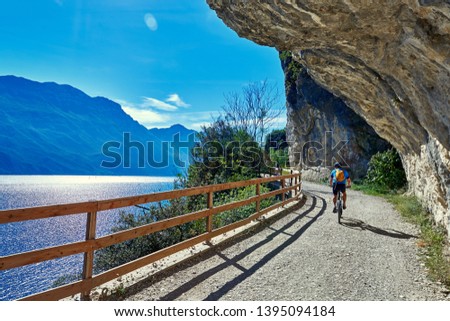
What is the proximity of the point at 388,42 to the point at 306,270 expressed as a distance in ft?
17.7

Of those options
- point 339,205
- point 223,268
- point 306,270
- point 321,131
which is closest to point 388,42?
point 306,270

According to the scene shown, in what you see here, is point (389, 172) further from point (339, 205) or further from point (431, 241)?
point (431, 241)

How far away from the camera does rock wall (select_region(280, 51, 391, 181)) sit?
3114 centimetres

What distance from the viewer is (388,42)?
6.98m

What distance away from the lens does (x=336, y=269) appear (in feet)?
18.5

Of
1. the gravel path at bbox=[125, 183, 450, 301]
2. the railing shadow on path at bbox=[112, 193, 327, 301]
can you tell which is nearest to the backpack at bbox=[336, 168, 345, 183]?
the gravel path at bbox=[125, 183, 450, 301]

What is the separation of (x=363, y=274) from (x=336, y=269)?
0.45 meters

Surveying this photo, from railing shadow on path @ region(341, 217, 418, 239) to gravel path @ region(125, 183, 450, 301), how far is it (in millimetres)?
29

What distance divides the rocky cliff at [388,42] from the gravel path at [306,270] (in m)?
1.99

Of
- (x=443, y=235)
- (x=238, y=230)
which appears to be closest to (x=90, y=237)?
(x=238, y=230)

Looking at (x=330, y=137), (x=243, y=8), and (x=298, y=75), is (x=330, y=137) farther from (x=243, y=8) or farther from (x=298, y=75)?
(x=243, y=8)

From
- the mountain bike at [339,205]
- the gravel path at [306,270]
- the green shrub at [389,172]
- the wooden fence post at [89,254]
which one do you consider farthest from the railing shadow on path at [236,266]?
the green shrub at [389,172]

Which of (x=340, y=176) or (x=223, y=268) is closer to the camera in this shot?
(x=223, y=268)

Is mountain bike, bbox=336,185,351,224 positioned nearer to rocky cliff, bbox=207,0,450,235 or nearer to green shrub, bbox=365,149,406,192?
rocky cliff, bbox=207,0,450,235
